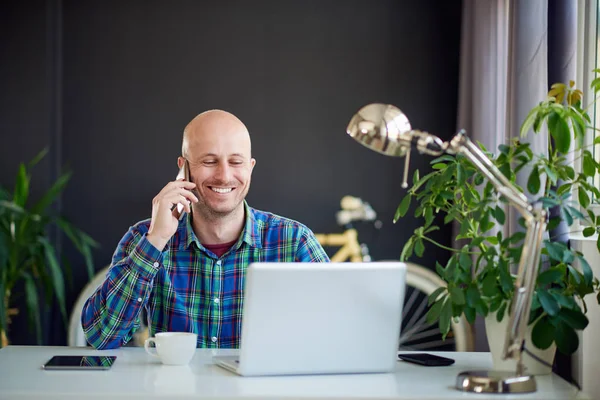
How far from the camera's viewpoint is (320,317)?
1.67 metres

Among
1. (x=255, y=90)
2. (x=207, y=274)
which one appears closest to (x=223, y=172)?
(x=207, y=274)

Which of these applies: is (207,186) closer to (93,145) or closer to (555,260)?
(555,260)

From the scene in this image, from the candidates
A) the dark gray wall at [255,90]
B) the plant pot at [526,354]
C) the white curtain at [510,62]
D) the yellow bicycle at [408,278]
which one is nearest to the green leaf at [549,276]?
the plant pot at [526,354]

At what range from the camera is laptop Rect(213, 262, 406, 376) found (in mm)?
1630

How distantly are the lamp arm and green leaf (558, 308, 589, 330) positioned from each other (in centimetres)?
17

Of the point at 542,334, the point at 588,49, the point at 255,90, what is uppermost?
the point at 255,90

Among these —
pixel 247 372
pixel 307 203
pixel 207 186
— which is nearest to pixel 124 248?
pixel 207 186

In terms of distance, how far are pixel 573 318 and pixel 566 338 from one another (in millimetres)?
41

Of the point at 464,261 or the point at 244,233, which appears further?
the point at 244,233

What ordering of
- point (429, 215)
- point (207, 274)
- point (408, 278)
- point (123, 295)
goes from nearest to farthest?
point (429, 215) < point (123, 295) < point (207, 274) < point (408, 278)

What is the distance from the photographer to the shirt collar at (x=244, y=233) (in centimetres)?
239

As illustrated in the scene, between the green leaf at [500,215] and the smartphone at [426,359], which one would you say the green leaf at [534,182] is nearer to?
the green leaf at [500,215]

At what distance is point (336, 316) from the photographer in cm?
168

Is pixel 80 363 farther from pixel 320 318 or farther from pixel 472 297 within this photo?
pixel 472 297
